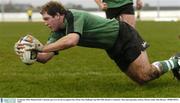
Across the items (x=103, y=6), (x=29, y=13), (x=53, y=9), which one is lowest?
(x=29, y=13)

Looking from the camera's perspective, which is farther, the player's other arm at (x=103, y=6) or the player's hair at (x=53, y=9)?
the player's other arm at (x=103, y=6)

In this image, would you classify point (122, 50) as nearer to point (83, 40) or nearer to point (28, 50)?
point (83, 40)

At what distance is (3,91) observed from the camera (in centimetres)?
750

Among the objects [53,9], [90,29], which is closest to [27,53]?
[53,9]

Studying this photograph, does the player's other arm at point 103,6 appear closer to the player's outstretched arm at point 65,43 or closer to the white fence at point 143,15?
the player's outstretched arm at point 65,43

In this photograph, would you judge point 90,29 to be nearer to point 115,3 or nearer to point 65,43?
point 65,43

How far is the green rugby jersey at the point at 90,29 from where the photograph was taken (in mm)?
6930

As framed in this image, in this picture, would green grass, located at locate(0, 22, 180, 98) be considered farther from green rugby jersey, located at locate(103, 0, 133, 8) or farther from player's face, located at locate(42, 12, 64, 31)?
green rugby jersey, located at locate(103, 0, 133, 8)

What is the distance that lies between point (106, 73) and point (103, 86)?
5.71 ft

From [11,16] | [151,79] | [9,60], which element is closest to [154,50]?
[9,60]

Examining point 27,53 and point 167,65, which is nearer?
point 27,53

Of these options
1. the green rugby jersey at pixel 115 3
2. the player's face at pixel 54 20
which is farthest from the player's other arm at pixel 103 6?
the player's face at pixel 54 20

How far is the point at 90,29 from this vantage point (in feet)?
23.6

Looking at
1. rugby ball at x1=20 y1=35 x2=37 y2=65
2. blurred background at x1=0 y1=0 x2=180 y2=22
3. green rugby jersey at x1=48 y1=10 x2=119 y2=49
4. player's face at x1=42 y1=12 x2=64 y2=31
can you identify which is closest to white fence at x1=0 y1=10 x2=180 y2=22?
blurred background at x1=0 y1=0 x2=180 y2=22
